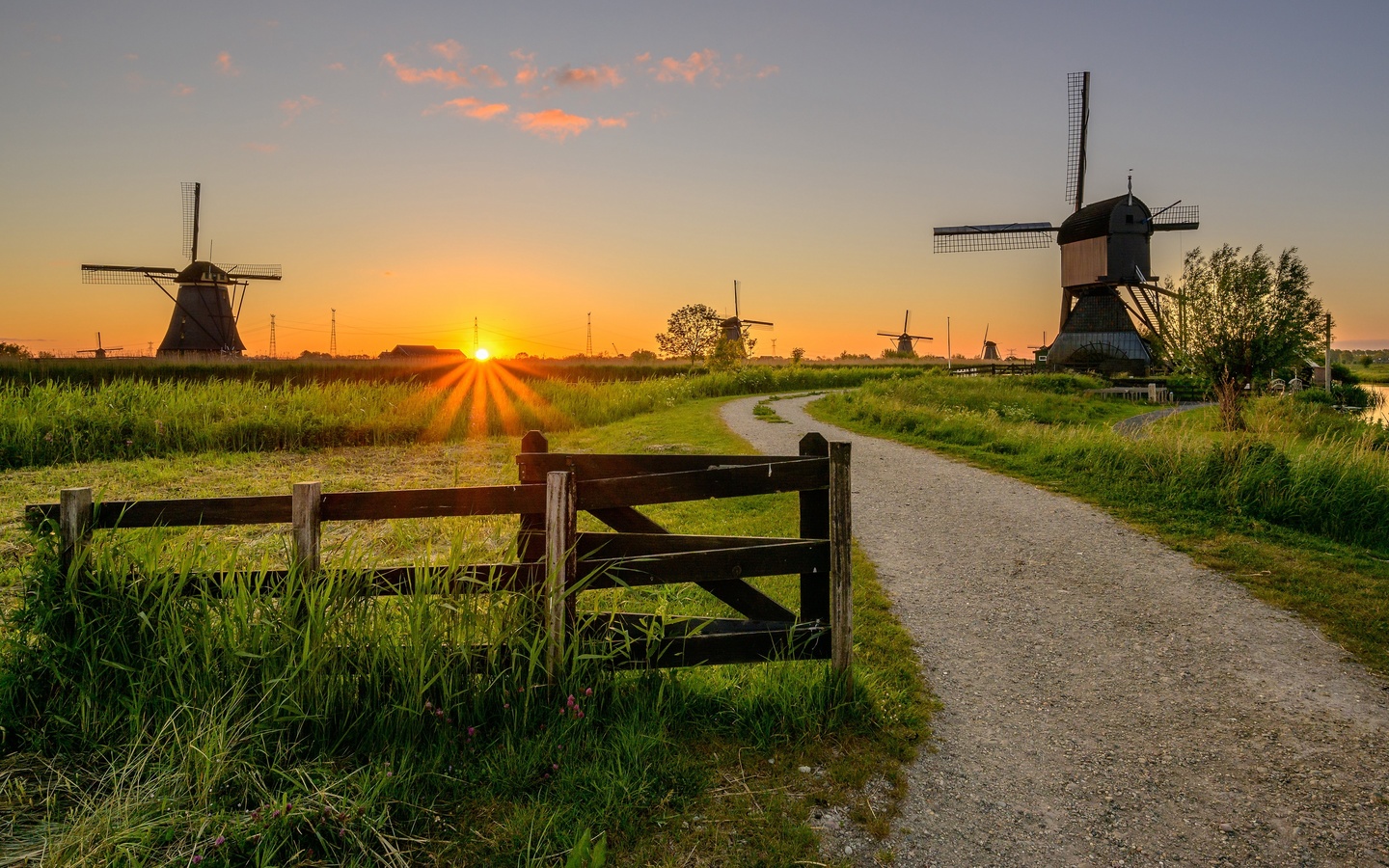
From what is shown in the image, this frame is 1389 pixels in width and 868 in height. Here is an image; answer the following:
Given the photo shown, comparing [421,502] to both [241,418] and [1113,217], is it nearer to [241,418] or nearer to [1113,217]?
[241,418]

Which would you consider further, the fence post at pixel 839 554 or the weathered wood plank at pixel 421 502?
the fence post at pixel 839 554

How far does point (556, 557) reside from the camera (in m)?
4.37

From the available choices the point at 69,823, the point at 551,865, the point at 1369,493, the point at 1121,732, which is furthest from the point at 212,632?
the point at 1369,493

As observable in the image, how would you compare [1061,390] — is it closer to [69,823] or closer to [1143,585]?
[1143,585]

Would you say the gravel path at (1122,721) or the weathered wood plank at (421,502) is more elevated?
the weathered wood plank at (421,502)

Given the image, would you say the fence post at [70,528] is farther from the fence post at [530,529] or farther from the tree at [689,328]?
the tree at [689,328]

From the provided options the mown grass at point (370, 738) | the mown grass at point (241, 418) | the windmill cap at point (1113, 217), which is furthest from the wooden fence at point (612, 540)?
the windmill cap at point (1113, 217)

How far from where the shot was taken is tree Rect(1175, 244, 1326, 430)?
2133 centimetres

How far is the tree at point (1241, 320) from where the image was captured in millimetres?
21328

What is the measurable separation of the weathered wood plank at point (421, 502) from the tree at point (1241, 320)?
2417 cm

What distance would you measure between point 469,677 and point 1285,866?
14.4 ft

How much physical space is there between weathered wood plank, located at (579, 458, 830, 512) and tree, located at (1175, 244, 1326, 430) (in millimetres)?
22595

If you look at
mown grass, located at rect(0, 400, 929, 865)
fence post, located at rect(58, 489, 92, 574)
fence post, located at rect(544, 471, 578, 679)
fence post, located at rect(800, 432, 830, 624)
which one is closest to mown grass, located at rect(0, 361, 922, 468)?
fence post, located at rect(58, 489, 92, 574)

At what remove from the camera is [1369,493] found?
9836mm
